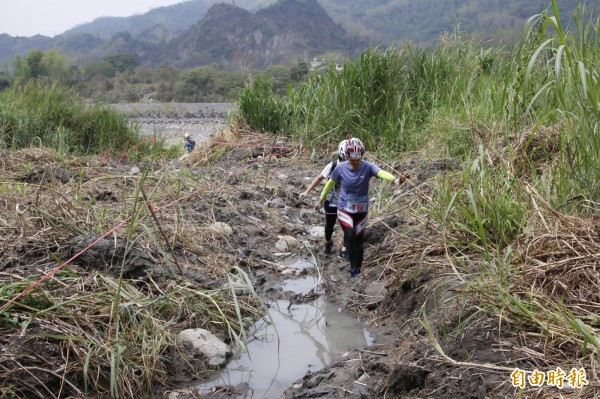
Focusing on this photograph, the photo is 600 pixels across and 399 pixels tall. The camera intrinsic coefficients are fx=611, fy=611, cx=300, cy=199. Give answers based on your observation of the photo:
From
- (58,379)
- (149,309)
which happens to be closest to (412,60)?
(149,309)

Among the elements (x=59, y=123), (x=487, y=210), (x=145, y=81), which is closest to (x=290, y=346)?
(x=487, y=210)

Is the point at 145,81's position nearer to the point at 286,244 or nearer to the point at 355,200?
the point at 286,244

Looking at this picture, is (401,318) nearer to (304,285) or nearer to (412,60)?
(304,285)

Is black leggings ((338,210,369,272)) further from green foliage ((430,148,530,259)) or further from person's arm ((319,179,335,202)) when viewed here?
green foliage ((430,148,530,259))

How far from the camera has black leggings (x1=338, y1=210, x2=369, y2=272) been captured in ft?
16.1

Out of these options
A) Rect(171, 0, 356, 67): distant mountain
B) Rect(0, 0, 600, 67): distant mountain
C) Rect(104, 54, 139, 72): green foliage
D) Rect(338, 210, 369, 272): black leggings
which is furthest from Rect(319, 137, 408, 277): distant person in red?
Rect(171, 0, 356, 67): distant mountain

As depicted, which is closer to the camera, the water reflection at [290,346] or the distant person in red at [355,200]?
the water reflection at [290,346]

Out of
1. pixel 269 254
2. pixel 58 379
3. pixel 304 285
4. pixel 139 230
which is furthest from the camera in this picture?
pixel 269 254

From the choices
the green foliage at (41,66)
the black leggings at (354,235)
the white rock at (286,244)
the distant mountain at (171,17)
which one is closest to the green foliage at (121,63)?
the green foliage at (41,66)

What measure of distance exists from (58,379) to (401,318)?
2.05 meters

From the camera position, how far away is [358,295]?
4.53 m

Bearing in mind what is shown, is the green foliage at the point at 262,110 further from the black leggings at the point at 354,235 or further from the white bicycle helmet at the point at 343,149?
the black leggings at the point at 354,235

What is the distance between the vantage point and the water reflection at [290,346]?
339 cm

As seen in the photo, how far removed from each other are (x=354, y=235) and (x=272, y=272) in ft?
2.41
